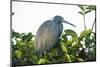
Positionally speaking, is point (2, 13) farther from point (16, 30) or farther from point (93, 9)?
point (93, 9)

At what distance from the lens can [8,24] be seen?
2035 mm

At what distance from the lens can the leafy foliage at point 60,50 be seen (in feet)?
6.81

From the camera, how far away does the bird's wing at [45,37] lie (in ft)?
7.06

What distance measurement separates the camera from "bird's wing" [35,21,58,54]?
215 cm

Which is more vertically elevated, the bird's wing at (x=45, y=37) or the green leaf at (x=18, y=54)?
the bird's wing at (x=45, y=37)

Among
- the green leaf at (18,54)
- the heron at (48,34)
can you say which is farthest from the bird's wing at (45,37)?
the green leaf at (18,54)

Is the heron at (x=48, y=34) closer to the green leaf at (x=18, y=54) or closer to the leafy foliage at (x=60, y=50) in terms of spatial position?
the leafy foliage at (x=60, y=50)

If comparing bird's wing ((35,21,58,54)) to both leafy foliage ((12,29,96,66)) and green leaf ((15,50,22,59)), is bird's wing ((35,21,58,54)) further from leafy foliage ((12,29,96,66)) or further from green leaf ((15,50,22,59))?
green leaf ((15,50,22,59))

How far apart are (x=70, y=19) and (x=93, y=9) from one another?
12.7 inches

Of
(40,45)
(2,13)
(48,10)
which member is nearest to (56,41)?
(40,45)

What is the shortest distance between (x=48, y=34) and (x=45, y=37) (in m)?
0.05

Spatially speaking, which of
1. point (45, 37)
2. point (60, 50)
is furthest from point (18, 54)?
point (60, 50)

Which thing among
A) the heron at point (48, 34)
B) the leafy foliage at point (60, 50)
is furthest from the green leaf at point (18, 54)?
the heron at point (48, 34)

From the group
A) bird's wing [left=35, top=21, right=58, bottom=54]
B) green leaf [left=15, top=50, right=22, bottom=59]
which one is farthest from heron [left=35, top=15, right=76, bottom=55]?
green leaf [left=15, top=50, right=22, bottom=59]
